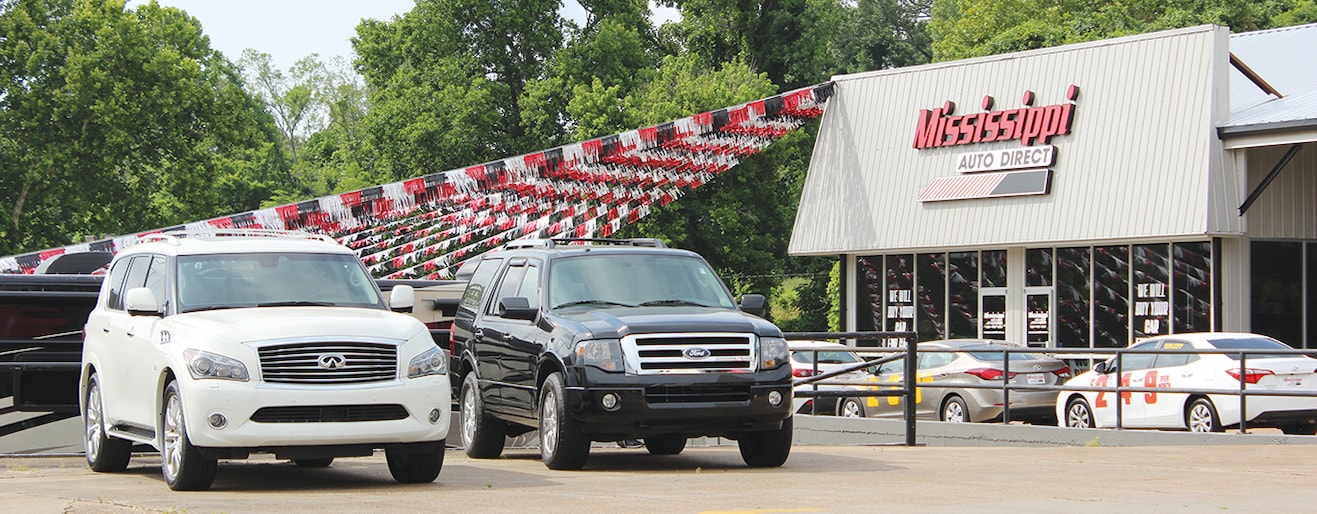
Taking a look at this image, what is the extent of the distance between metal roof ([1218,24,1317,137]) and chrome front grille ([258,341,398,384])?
2128 centimetres

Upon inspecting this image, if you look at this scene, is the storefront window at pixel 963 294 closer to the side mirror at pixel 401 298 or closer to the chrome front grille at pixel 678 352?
the chrome front grille at pixel 678 352

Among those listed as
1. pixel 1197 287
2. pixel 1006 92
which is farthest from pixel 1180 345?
pixel 1006 92

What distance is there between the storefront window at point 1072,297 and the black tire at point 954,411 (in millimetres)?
9763

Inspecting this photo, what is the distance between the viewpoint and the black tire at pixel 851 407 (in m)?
26.4

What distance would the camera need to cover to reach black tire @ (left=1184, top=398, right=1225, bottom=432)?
21.0m

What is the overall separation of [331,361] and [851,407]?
15.9 m

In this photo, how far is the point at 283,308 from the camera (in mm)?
12578

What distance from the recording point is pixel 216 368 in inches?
452

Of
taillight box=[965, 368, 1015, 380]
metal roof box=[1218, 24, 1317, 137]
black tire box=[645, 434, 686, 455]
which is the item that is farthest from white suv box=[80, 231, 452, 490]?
metal roof box=[1218, 24, 1317, 137]

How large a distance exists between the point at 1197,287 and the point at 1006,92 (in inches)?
233

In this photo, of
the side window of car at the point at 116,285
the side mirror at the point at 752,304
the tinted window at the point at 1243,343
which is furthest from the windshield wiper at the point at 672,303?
the tinted window at the point at 1243,343

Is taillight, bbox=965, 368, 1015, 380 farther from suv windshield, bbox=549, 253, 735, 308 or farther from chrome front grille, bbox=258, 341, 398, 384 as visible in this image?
chrome front grille, bbox=258, 341, 398, 384

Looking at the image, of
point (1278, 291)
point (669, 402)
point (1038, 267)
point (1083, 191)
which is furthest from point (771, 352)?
point (1038, 267)

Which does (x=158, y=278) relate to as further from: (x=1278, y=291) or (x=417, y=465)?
(x=1278, y=291)
